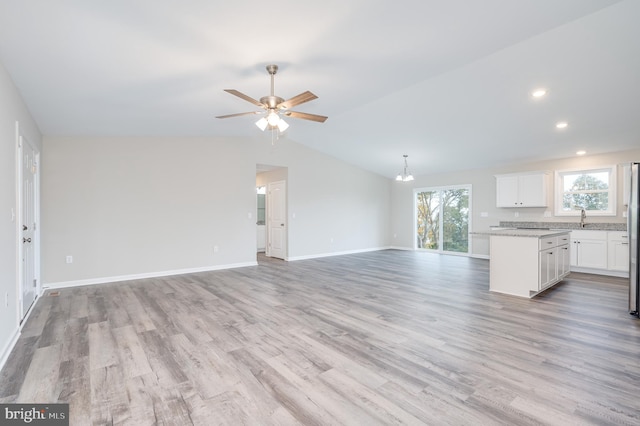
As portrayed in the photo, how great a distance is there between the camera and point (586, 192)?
20.4ft

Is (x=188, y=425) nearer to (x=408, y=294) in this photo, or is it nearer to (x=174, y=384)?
(x=174, y=384)

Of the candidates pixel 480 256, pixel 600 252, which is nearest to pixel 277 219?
pixel 480 256

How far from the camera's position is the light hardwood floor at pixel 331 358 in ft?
6.02

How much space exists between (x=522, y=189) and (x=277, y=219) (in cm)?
582

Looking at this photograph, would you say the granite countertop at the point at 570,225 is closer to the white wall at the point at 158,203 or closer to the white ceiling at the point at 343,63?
the white ceiling at the point at 343,63

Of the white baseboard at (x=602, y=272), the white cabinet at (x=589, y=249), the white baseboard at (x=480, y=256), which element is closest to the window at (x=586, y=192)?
the white cabinet at (x=589, y=249)

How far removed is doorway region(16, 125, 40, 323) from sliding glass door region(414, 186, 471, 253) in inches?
331

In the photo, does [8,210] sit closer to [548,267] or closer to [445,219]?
[548,267]

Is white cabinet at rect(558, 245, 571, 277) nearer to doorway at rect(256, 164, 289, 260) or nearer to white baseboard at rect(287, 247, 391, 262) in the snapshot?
white baseboard at rect(287, 247, 391, 262)

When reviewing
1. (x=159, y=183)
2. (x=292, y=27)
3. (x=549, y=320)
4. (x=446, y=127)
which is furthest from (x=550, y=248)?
(x=159, y=183)

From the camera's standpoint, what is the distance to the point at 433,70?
11.9 ft

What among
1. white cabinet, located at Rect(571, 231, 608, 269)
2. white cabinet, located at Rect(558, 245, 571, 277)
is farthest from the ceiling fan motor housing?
white cabinet, located at Rect(571, 231, 608, 269)

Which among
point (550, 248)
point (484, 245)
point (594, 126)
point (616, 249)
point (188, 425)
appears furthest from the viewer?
point (484, 245)

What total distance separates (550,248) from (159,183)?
6.64m
